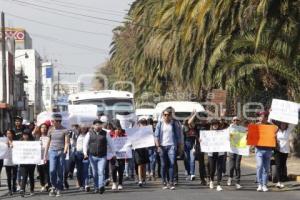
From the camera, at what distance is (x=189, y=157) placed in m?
19.8

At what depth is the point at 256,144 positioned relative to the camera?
16.7m

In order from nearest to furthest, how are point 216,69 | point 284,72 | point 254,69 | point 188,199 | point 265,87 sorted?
point 188,199
point 284,72
point 254,69
point 265,87
point 216,69

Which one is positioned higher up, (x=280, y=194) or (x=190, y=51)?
(x=190, y=51)

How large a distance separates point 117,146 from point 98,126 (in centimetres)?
147

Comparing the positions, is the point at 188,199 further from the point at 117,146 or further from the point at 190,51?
the point at 190,51

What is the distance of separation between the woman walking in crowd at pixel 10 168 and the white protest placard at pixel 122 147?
2.45 meters

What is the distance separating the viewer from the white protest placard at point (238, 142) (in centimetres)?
1791

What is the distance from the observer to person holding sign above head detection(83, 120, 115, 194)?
16.6m

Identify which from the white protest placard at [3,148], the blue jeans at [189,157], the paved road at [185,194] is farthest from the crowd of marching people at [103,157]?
the blue jeans at [189,157]

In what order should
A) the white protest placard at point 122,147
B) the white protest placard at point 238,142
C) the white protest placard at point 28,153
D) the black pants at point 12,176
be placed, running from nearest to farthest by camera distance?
the white protest placard at point 28,153 → the black pants at point 12,176 → the white protest placard at point 238,142 → the white protest placard at point 122,147

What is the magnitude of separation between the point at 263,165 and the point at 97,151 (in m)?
3.74

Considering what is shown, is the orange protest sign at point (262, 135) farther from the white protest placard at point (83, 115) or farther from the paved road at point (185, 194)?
the white protest placard at point (83, 115)

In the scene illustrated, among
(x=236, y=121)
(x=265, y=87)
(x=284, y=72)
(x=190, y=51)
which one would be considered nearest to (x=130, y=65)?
(x=190, y=51)

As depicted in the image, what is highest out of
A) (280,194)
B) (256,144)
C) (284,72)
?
(284,72)
